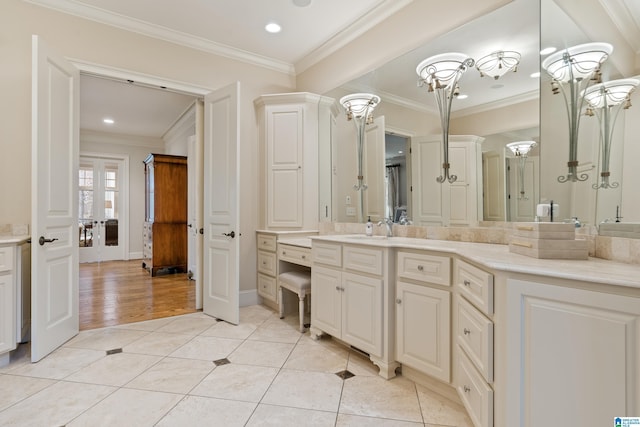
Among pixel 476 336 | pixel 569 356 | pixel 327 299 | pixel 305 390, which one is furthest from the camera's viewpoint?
pixel 327 299

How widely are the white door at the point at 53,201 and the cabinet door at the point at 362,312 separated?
221 cm

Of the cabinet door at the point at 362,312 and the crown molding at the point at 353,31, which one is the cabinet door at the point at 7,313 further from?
the crown molding at the point at 353,31

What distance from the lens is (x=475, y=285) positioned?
1517mm

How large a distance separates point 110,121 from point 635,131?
726cm

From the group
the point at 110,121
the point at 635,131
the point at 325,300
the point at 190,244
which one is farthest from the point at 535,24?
the point at 110,121

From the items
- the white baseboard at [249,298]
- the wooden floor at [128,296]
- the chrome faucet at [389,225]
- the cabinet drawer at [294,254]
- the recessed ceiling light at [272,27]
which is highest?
the recessed ceiling light at [272,27]

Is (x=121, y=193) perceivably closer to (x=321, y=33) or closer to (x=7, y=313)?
(x=7, y=313)

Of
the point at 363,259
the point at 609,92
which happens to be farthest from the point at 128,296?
the point at 609,92

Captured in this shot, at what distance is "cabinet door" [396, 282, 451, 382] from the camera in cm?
180

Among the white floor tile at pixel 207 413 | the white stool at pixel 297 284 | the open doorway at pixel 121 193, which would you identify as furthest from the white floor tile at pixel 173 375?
the open doorway at pixel 121 193

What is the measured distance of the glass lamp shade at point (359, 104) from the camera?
304 cm

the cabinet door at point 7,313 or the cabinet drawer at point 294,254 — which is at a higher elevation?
the cabinet drawer at point 294,254

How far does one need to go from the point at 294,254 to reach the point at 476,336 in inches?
75.8

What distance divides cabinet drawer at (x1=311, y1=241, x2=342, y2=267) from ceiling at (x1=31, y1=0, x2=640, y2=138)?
1340 mm
